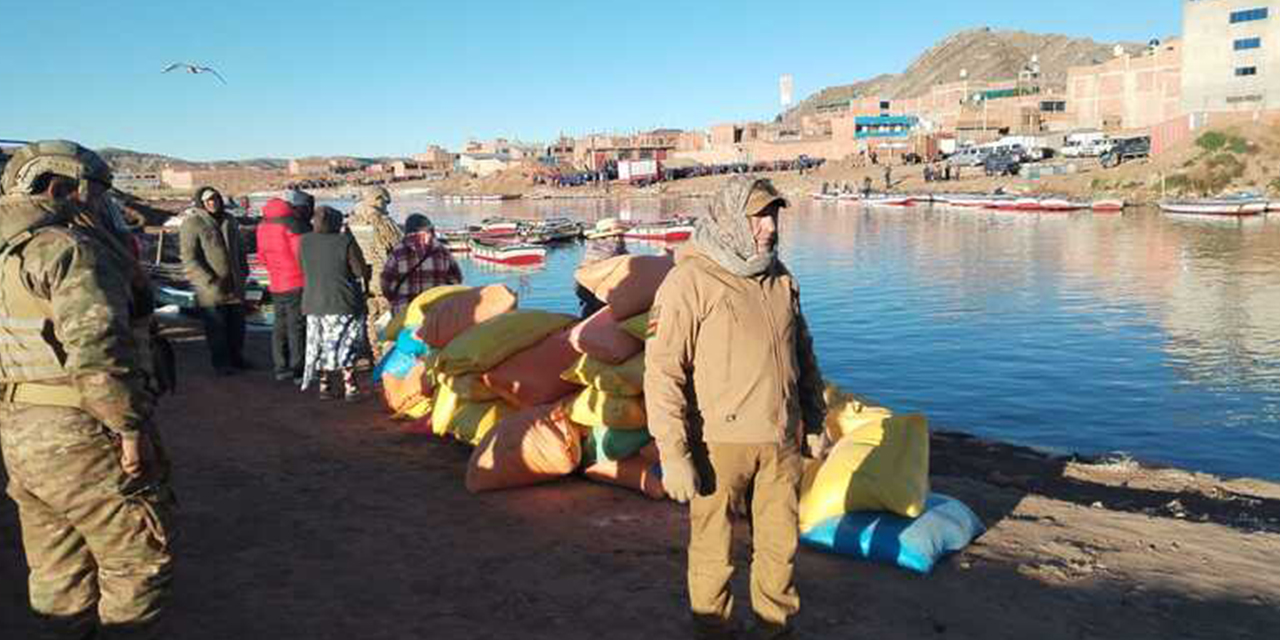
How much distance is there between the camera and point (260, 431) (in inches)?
259

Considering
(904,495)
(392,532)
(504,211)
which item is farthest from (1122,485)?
(504,211)

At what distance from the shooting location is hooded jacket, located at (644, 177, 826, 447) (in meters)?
3.15

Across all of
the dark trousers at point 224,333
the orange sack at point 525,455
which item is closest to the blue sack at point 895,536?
the orange sack at point 525,455

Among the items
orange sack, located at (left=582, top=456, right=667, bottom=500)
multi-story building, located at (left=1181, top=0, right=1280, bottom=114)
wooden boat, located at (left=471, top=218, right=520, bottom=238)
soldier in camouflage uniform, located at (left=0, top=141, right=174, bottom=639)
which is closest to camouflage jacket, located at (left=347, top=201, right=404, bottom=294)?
orange sack, located at (left=582, top=456, right=667, bottom=500)

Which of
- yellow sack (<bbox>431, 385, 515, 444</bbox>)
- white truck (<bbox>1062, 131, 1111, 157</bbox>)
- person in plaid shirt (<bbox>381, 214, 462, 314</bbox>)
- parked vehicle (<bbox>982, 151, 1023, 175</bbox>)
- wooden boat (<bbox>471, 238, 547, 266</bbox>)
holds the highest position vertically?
white truck (<bbox>1062, 131, 1111, 157</bbox>)

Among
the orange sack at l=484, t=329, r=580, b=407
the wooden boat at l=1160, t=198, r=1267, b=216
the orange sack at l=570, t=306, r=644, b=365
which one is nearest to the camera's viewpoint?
the orange sack at l=570, t=306, r=644, b=365

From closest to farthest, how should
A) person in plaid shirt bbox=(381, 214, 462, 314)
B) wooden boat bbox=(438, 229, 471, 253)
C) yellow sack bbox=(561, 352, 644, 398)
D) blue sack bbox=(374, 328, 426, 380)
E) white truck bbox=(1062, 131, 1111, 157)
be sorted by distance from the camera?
yellow sack bbox=(561, 352, 644, 398)
blue sack bbox=(374, 328, 426, 380)
person in plaid shirt bbox=(381, 214, 462, 314)
wooden boat bbox=(438, 229, 471, 253)
white truck bbox=(1062, 131, 1111, 157)

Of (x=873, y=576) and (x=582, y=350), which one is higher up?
(x=582, y=350)

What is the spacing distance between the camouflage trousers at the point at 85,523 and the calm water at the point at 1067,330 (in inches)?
368

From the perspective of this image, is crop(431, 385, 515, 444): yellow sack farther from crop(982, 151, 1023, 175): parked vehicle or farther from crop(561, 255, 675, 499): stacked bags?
crop(982, 151, 1023, 175): parked vehicle

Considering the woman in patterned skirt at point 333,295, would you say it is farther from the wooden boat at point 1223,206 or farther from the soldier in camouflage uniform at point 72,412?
the wooden boat at point 1223,206

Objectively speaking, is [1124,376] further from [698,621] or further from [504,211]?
[504,211]

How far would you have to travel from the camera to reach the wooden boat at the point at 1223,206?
39375mm

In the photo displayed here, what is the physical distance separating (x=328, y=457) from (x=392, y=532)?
1.61 meters
